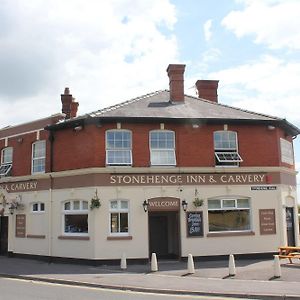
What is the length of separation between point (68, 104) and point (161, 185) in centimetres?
806

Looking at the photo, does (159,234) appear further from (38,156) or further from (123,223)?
(38,156)

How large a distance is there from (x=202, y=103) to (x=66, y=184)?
27.4 ft

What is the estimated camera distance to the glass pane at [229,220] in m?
22.0

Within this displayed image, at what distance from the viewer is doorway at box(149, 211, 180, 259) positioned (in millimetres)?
22922

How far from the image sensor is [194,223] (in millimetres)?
21547

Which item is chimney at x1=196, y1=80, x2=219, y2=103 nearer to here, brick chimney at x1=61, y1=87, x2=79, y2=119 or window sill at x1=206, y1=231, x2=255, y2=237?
brick chimney at x1=61, y1=87, x2=79, y2=119

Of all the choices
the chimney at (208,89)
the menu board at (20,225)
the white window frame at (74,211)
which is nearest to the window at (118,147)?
the white window frame at (74,211)

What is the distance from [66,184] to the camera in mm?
22484

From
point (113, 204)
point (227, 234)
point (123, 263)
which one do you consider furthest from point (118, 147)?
point (227, 234)

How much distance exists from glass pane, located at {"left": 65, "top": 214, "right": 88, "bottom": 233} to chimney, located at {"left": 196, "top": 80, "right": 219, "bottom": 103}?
1111cm

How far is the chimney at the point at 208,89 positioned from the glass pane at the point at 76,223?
36.5 ft

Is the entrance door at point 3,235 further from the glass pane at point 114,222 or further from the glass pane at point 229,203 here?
the glass pane at point 229,203

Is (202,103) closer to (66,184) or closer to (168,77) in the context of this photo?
(168,77)

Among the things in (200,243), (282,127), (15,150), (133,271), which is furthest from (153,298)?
(15,150)
